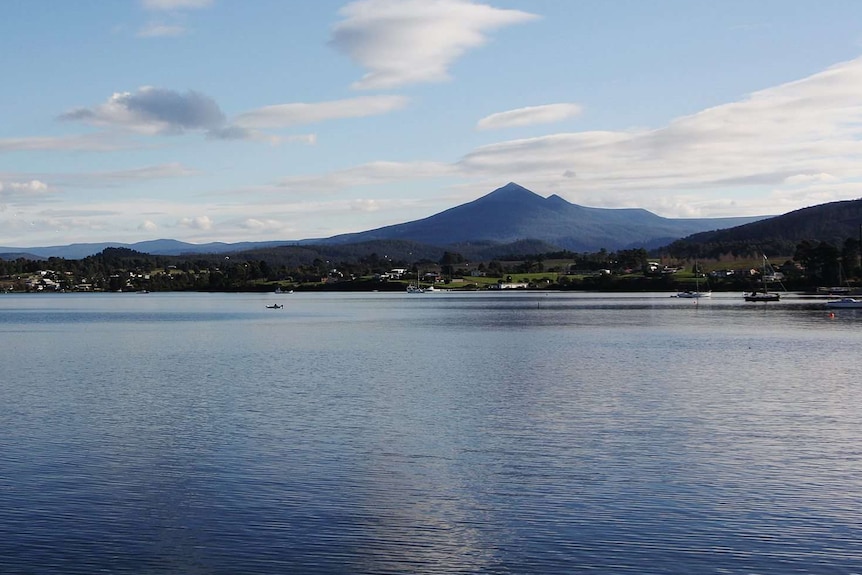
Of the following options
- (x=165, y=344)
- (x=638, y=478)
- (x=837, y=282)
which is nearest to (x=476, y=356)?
(x=165, y=344)

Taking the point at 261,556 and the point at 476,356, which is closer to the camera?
the point at 261,556

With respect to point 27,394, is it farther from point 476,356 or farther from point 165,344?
point 165,344

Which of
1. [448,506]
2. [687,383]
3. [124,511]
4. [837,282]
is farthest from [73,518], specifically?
A: [837,282]

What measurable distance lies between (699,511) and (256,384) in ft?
83.3

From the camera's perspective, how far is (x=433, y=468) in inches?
882

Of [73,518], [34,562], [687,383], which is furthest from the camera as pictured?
[687,383]

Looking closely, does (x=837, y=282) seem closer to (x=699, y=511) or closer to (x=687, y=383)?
(x=687, y=383)

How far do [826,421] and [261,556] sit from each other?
1992 cm

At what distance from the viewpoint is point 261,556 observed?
51.1 feet

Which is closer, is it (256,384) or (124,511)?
(124,511)

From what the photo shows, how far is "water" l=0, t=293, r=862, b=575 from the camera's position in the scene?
15773 millimetres

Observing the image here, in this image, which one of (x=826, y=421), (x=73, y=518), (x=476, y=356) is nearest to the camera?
(x=73, y=518)

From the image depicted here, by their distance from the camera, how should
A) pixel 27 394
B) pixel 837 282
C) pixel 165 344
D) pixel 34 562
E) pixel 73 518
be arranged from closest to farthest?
pixel 34 562
pixel 73 518
pixel 27 394
pixel 165 344
pixel 837 282

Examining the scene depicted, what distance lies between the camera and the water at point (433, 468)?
1577 centimetres
